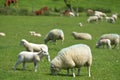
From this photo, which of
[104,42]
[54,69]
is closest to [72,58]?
[54,69]

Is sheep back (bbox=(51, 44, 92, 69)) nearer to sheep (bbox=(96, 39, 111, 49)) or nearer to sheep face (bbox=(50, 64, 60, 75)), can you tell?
sheep face (bbox=(50, 64, 60, 75))

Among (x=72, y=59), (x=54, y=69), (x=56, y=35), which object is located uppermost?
(x=72, y=59)

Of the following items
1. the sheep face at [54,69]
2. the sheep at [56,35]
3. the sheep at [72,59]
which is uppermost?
the sheep at [72,59]

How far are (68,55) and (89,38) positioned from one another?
58.0ft

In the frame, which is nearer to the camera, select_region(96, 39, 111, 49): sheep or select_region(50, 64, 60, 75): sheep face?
select_region(50, 64, 60, 75): sheep face

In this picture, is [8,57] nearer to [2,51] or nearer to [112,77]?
[2,51]

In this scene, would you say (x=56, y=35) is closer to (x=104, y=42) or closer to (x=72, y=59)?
(x=104, y=42)

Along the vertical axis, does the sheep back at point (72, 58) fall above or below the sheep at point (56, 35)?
above

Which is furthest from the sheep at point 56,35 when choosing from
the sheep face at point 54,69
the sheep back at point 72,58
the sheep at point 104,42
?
the sheep back at point 72,58

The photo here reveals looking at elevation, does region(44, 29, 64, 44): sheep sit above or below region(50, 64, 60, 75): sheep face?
below

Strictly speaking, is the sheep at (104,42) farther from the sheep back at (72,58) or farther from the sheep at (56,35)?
the sheep back at (72,58)

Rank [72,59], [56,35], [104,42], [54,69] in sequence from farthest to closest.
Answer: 1. [56,35]
2. [104,42]
3. [54,69]
4. [72,59]

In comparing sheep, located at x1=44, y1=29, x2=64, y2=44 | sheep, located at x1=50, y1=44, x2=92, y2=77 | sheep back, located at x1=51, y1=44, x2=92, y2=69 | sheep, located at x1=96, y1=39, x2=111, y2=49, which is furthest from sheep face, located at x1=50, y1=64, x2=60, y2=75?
sheep, located at x1=44, y1=29, x2=64, y2=44

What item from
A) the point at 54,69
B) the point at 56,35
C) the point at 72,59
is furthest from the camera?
the point at 56,35
